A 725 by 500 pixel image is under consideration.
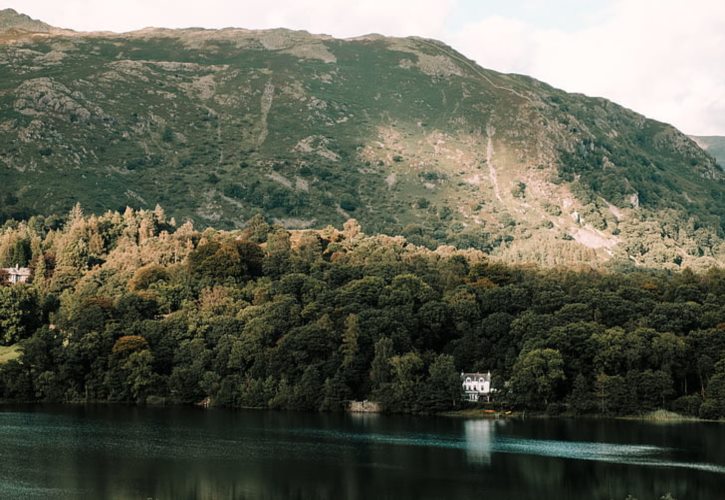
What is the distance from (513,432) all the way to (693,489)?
1256 inches

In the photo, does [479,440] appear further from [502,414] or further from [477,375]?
[477,375]

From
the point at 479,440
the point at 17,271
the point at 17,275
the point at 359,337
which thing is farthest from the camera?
the point at 17,271

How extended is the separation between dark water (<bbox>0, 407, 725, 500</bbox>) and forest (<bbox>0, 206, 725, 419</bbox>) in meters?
8.16

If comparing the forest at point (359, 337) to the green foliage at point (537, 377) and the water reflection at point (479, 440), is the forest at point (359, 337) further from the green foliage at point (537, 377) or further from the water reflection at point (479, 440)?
the water reflection at point (479, 440)

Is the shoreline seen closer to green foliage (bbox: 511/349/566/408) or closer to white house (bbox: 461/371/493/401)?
green foliage (bbox: 511/349/566/408)

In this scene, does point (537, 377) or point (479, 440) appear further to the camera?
point (537, 377)

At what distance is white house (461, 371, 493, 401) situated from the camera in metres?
131

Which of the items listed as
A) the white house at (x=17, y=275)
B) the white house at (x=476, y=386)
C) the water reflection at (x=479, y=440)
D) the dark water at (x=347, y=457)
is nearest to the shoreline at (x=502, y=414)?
the white house at (x=476, y=386)

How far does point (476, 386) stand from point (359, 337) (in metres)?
16.2

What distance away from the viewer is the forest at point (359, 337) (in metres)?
127

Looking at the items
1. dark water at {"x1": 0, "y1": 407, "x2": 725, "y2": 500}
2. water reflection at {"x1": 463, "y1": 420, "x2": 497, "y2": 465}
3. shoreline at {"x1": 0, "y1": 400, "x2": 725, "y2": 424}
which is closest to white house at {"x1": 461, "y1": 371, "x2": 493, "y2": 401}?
shoreline at {"x1": 0, "y1": 400, "x2": 725, "y2": 424}

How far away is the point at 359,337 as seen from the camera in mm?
136750

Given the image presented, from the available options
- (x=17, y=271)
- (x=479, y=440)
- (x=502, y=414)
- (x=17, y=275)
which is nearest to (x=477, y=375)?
(x=502, y=414)

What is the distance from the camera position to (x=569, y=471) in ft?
282
